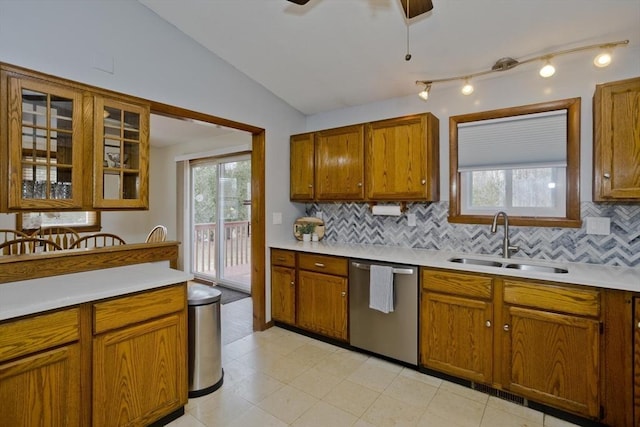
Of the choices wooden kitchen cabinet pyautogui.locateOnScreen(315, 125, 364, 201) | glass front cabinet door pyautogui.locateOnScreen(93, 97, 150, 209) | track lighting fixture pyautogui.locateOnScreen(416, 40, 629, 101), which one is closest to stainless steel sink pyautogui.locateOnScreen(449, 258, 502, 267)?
wooden kitchen cabinet pyautogui.locateOnScreen(315, 125, 364, 201)

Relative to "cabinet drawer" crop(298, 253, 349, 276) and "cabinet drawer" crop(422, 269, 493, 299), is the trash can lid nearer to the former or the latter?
"cabinet drawer" crop(298, 253, 349, 276)

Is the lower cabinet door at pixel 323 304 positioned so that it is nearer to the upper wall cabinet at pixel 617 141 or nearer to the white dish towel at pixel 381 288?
the white dish towel at pixel 381 288

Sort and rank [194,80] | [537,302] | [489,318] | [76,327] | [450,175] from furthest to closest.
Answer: [450,175] → [194,80] → [489,318] → [537,302] → [76,327]

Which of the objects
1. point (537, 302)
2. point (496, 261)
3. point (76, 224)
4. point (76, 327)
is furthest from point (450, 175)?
point (76, 224)

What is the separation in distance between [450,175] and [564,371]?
1.71m

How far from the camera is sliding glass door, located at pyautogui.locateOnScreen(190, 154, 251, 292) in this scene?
4.95 m

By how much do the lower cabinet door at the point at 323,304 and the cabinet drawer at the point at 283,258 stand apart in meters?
0.16

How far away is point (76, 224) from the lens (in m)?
4.59

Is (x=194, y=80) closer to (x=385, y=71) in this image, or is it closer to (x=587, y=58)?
(x=385, y=71)

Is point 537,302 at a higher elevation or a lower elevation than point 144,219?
lower

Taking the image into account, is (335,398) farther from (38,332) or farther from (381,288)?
(38,332)

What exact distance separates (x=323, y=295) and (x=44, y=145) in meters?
2.41

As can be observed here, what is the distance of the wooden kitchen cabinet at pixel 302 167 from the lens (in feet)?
11.6

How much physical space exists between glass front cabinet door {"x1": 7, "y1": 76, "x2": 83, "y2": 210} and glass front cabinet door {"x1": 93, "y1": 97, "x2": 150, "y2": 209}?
107 mm
